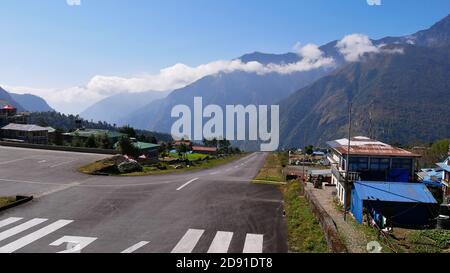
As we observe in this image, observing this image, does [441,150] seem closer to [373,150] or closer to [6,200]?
[373,150]

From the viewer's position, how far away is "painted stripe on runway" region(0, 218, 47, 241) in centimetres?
1693

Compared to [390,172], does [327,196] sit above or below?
below

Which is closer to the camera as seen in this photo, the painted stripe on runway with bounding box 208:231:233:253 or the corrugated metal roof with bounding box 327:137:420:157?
the painted stripe on runway with bounding box 208:231:233:253

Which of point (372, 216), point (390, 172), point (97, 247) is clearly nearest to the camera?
point (97, 247)

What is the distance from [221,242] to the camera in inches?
667

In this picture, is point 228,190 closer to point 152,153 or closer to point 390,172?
point 390,172

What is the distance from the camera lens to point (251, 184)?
115 ft

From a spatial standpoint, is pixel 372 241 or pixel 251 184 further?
pixel 251 184

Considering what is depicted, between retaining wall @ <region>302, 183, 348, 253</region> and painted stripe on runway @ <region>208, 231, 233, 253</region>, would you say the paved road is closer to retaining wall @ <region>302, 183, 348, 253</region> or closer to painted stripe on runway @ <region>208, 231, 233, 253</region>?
painted stripe on runway @ <region>208, 231, 233, 253</region>

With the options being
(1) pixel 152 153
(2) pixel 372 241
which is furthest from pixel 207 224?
(1) pixel 152 153

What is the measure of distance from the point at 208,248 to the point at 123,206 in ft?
30.2

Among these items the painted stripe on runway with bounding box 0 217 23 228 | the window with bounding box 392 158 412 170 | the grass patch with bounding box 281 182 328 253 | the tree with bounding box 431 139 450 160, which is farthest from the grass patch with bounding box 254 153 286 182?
the tree with bounding box 431 139 450 160

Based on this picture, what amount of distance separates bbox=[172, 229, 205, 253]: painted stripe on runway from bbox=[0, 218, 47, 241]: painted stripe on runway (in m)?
7.59

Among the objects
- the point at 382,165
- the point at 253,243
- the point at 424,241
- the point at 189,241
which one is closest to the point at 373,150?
the point at 382,165
